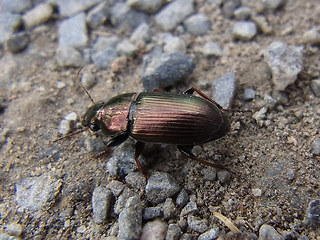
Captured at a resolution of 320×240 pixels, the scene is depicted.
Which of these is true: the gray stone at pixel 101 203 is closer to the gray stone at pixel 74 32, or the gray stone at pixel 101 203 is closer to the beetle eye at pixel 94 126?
the beetle eye at pixel 94 126

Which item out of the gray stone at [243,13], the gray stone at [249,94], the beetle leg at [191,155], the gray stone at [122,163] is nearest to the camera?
the beetle leg at [191,155]

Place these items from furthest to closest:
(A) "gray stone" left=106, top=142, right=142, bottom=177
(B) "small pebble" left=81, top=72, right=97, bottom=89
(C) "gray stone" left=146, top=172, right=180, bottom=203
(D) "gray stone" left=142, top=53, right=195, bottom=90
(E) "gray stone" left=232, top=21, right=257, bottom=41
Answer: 1. (E) "gray stone" left=232, top=21, right=257, bottom=41
2. (B) "small pebble" left=81, top=72, right=97, bottom=89
3. (D) "gray stone" left=142, top=53, right=195, bottom=90
4. (A) "gray stone" left=106, top=142, right=142, bottom=177
5. (C) "gray stone" left=146, top=172, right=180, bottom=203

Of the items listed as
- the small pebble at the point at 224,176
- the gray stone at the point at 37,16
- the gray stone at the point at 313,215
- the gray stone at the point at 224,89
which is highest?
the gray stone at the point at 37,16

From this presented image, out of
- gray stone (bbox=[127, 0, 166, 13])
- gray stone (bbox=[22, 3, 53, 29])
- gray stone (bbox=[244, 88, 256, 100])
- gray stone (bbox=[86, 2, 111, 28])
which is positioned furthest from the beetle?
gray stone (bbox=[22, 3, 53, 29])

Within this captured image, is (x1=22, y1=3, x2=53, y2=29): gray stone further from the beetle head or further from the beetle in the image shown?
the beetle

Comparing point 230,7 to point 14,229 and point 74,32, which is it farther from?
point 14,229

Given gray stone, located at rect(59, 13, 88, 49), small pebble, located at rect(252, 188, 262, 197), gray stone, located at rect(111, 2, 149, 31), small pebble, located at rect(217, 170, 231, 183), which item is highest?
gray stone, located at rect(59, 13, 88, 49)

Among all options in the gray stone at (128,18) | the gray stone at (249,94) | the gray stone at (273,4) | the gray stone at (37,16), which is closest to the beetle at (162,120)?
the gray stone at (249,94)
